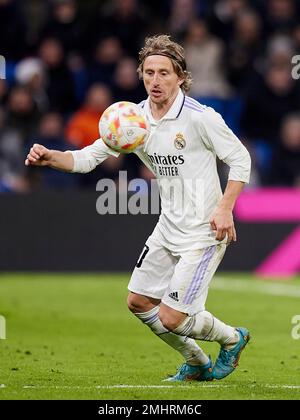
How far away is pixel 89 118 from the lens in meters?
16.5

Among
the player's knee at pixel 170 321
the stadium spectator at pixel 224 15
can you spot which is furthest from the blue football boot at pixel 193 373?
the stadium spectator at pixel 224 15

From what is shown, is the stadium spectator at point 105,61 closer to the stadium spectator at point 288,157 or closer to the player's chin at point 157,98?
the stadium spectator at point 288,157

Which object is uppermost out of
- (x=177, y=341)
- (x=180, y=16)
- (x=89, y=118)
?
(x=180, y=16)

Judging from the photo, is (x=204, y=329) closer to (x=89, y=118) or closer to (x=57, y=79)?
(x=89, y=118)

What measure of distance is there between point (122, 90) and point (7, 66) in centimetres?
175

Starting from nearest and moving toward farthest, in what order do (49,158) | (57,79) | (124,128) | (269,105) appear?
(124,128)
(49,158)
(57,79)
(269,105)

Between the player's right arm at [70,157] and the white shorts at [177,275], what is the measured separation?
0.69 meters

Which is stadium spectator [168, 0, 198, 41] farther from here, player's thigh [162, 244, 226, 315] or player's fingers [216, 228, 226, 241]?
player's fingers [216, 228, 226, 241]

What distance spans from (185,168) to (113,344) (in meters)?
2.93

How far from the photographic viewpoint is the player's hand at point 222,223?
7.47 m

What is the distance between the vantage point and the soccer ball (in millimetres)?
7449

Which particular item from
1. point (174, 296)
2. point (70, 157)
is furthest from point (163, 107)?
point (174, 296)
